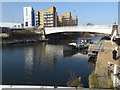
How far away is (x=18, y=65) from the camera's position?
461 cm

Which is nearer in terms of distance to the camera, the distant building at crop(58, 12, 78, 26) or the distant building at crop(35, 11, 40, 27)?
the distant building at crop(35, 11, 40, 27)

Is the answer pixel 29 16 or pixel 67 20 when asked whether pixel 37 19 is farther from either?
pixel 67 20

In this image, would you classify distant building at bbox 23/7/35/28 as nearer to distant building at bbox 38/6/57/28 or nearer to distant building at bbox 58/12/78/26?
distant building at bbox 38/6/57/28

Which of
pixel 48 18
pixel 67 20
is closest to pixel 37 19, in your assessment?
pixel 48 18

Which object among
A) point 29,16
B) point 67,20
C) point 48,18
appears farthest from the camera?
point 67,20

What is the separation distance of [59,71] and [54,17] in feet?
33.4

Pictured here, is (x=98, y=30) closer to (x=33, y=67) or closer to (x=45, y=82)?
(x=33, y=67)

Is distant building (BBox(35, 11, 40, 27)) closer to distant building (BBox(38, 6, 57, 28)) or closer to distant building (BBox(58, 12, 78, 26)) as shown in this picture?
distant building (BBox(38, 6, 57, 28))

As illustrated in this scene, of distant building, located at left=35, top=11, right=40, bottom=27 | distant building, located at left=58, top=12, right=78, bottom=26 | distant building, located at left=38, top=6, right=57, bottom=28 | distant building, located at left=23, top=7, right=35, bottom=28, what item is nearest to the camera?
distant building, located at left=38, top=6, right=57, bottom=28

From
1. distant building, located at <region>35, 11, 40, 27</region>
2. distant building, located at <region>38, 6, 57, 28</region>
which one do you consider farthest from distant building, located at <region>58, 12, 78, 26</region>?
distant building, located at <region>35, 11, 40, 27</region>

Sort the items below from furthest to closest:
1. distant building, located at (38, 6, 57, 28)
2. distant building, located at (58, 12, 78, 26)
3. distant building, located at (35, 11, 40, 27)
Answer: distant building, located at (58, 12, 78, 26)
distant building, located at (35, 11, 40, 27)
distant building, located at (38, 6, 57, 28)

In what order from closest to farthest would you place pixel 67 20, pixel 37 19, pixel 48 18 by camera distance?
pixel 48 18, pixel 37 19, pixel 67 20

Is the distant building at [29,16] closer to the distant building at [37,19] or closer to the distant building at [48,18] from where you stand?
the distant building at [37,19]

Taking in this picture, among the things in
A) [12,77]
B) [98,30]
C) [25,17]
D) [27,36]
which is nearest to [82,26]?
[98,30]
